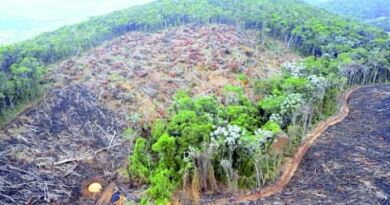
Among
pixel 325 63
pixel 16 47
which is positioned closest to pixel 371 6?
pixel 325 63

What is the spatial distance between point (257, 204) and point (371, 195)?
14.8 feet

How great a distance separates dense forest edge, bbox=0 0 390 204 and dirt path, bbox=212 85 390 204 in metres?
0.93

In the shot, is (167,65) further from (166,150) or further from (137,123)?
(166,150)

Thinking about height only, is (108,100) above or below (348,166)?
above

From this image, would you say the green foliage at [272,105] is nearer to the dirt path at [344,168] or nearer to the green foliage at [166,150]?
the dirt path at [344,168]

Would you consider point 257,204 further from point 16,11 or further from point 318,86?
point 16,11

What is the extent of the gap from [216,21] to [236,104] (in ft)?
85.7

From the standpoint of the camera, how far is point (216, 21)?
45688mm

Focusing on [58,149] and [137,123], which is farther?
[137,123]

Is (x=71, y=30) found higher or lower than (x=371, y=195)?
higher

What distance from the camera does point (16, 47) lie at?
30406 mm

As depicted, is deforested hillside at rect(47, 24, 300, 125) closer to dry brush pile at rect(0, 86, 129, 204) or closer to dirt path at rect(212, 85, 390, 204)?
dry brush pile at rect(0, 86, 129, 204)

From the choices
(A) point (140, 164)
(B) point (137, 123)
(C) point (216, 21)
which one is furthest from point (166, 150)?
(C) point (216, 21)

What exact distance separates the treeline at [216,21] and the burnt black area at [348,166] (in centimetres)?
674
